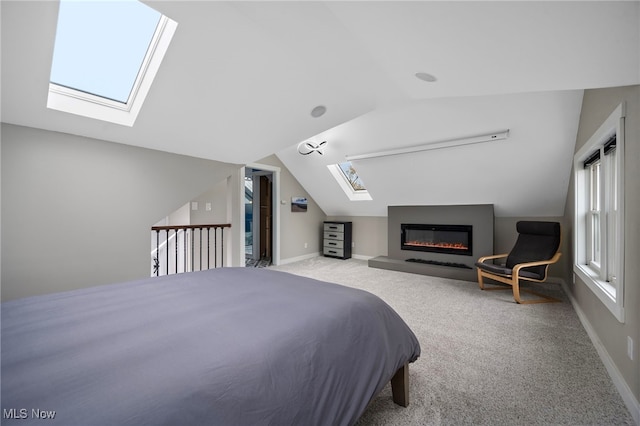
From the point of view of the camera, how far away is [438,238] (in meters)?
5.36

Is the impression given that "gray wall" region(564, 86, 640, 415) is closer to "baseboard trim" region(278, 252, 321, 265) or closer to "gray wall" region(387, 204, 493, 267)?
"gray wall" region(387, 204, 493, 267)

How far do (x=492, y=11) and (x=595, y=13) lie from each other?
43cm

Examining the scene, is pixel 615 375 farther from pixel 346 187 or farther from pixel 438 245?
pixel 346 187

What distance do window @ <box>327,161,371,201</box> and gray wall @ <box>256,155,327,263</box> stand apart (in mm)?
1033

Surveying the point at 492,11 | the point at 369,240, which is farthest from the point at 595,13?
the point at 369,240

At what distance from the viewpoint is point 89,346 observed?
938 mm

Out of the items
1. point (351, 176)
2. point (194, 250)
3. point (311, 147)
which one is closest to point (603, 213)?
point (311, 147)

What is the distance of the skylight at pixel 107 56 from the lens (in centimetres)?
193

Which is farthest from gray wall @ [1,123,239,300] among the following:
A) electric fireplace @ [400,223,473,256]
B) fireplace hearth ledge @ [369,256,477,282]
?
electric fireplace @ [400,223,473,256]

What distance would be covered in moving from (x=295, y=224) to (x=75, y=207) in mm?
4090

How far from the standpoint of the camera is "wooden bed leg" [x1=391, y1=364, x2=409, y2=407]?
158 cm

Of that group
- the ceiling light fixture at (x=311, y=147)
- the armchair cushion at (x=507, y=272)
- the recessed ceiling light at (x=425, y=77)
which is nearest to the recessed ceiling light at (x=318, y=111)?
the recessed ceiling light at (x=425, y=77)

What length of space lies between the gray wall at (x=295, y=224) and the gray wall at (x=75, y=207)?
8.99 feet

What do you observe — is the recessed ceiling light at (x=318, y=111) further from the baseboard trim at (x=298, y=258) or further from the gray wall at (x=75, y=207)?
the baseboard trim at (x=298, y=258)
